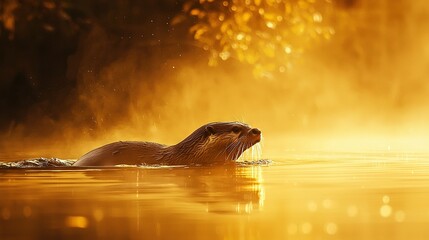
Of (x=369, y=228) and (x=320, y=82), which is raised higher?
(x=320, y=82)

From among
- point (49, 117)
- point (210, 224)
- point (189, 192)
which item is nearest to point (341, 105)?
point (49, 117)

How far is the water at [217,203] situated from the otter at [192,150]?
739 millimetres

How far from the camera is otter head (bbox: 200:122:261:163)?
701 inches

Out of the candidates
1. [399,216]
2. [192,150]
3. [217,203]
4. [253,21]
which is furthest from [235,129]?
[399,216]

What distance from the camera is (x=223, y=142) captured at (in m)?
17.9

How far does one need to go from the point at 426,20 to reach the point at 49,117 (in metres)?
16.6

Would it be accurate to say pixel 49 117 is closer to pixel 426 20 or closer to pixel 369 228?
pixel 426 20

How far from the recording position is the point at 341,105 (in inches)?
1645

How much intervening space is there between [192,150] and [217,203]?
23.0 feet

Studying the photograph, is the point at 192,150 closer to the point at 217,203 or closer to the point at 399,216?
the point at 217,203

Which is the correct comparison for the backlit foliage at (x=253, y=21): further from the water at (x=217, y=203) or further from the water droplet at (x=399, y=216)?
the water droplet at (x=399, y=216)

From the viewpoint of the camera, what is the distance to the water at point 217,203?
29.1 ft

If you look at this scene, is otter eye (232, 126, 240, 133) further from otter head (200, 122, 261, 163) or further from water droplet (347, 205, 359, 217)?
water droplet (347, 205, 359, 217)

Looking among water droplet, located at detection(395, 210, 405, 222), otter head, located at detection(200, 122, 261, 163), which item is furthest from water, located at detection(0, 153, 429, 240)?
otter head, located at detection(200, 122, 261, 163)
